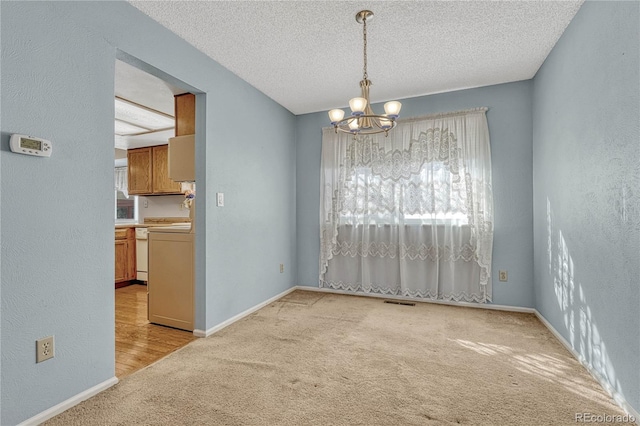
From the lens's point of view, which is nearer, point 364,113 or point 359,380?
point 359,380

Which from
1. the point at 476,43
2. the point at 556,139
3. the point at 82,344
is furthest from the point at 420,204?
the point at 82,344

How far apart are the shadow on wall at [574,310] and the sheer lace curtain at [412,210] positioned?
2.53 feet

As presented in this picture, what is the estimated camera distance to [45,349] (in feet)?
5.36

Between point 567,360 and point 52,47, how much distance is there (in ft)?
12.6

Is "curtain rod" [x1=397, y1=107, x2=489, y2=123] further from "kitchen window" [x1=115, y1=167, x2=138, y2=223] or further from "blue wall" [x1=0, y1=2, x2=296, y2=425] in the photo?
"kitchen window" [x1=115, y1=167, x2=138, y2=223]

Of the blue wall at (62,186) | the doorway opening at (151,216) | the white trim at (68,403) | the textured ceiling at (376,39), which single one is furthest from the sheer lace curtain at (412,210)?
the white trim at (68,403)

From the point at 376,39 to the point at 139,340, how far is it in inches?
129

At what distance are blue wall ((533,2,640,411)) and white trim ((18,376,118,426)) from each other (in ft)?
9.78

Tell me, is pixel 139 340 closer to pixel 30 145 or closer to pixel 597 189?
pixel 30 145

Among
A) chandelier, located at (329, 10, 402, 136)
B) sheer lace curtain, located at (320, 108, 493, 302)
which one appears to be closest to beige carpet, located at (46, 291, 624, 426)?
sheer lace curtain, located at (320, 108, 493, 302)

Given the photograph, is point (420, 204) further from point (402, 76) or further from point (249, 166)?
point (249, 166)

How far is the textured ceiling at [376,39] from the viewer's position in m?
2.19

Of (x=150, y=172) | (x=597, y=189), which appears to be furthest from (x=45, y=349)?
(x=150, y=172)

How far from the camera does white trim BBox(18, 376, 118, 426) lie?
1584 millimetres
